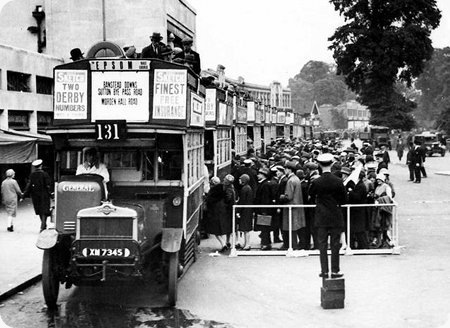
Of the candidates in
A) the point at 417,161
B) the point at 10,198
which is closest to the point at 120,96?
the point at 10,198

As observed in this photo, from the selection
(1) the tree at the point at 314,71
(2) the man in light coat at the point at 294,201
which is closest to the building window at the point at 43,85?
(2) the man in light coat at the point at 294,201

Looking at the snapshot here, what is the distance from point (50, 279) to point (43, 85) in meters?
19.7

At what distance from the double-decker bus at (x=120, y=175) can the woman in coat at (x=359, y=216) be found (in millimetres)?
3969

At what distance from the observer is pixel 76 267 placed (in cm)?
975

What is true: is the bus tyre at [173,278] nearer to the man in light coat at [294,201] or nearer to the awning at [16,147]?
the man in light coat at [294,201]

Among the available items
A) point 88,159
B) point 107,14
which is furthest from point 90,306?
point 107,14

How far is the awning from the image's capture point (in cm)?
2202

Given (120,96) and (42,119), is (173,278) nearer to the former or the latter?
(120,96)

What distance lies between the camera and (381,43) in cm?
6250

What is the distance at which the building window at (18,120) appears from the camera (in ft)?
83.7

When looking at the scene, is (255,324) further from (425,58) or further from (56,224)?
(425,58)

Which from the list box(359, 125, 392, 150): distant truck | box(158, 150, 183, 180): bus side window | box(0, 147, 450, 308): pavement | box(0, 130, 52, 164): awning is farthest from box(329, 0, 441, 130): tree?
box(158, 150, 183, 180): bus side window

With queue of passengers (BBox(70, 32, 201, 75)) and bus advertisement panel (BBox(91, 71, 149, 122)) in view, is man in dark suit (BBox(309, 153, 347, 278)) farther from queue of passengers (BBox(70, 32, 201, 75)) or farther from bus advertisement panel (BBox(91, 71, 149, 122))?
queue of passengers (BBox(70, 32, 201, 75))

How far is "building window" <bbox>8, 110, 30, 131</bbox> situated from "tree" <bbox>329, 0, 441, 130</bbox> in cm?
4231
